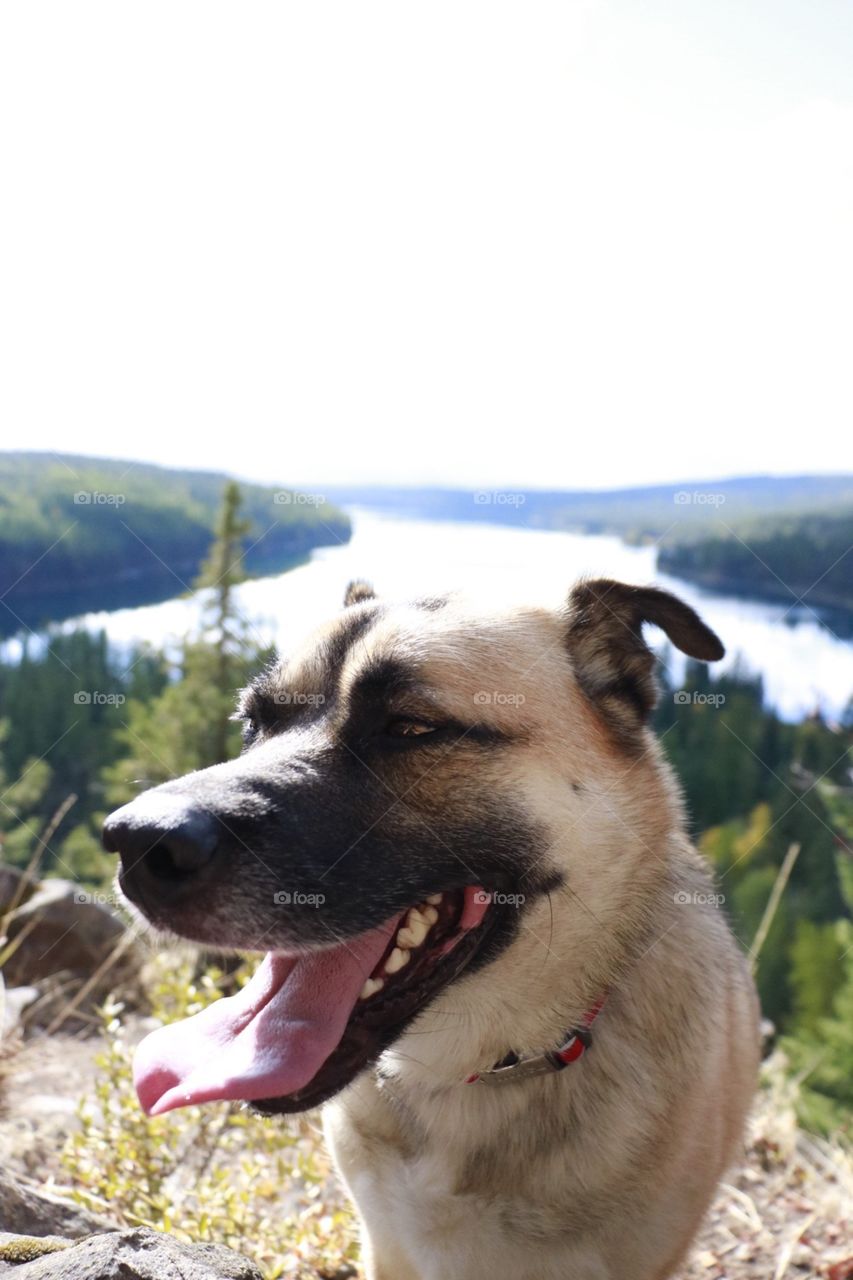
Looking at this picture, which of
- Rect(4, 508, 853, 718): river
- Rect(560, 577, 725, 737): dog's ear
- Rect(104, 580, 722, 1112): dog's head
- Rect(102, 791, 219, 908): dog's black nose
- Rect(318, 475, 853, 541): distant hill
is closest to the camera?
Rect(102, 791, 219, 908): dog's black nose

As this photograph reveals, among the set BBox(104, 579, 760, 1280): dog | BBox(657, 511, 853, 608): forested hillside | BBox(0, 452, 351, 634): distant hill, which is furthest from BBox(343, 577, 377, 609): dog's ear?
BBox(657, 511, 853, 608): forested hillside

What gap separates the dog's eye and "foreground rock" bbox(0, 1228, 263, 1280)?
126cm

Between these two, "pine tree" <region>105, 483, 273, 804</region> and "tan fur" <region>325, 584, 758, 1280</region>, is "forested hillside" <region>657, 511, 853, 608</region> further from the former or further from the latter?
"tan fur" <region>325, 584, 758, 1280</region>

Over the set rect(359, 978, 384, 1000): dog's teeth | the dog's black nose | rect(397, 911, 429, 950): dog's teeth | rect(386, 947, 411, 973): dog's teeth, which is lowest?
rect(359, 978, 384, 1000): dog's teeth

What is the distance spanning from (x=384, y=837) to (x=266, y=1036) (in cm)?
64

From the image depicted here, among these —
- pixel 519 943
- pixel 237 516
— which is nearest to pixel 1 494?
pixel 237 516

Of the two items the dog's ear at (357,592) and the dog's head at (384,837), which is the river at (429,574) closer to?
the dog's ear at (357,592)

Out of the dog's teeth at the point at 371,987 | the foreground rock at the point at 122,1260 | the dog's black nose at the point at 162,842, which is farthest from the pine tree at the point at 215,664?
the foreground rock at the point at 122,1260

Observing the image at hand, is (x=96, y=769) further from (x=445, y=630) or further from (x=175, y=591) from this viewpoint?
(x=445, y=630)

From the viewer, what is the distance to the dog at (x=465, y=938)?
242 cm

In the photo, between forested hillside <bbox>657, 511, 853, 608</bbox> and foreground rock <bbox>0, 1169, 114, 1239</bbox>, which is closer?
foreground rock <bbox>0, 1169, 114, 1239</bbox>

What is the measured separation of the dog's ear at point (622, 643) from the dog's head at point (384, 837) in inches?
0.6

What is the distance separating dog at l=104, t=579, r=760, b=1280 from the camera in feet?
7.93

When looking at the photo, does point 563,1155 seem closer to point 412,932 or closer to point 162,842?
point 412,932
